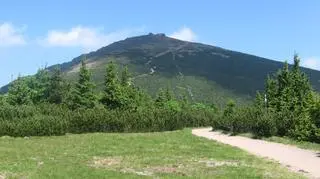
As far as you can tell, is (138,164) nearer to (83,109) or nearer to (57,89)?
(83,109)

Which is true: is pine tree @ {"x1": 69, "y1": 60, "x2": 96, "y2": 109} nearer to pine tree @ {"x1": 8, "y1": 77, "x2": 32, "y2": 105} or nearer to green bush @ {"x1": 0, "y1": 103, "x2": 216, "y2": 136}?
green bush @ {"x1": 0, "y1": 103, "x2": 216, "y2": 136}

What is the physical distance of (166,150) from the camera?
3972cm

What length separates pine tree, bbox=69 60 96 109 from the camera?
289 feet

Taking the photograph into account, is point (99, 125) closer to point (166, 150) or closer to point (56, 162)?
point (166, 150)

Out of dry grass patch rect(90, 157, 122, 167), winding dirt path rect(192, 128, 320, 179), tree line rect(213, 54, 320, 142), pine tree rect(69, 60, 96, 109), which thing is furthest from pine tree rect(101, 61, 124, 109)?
dry grass patch rect(90, 157, 122, 167)

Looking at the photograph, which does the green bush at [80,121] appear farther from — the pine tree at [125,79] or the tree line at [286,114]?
the pine tree at [125,79]

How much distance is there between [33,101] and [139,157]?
7759 cm

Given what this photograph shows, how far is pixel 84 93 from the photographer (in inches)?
3477

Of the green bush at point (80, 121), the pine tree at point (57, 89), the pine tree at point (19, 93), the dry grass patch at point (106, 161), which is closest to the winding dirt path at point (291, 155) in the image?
the dry grass patch at point (106, 161)

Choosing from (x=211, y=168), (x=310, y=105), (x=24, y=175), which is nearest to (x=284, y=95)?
(x=310, y=105)

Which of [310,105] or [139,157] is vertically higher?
[310,105]

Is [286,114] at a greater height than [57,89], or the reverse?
[57,89]

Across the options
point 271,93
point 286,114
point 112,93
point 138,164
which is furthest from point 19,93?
point 138,164

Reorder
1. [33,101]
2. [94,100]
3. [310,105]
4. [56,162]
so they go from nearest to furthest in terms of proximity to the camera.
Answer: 1. [56,162]
2. [310,105]
3. [94,100]
4. [33,101]
